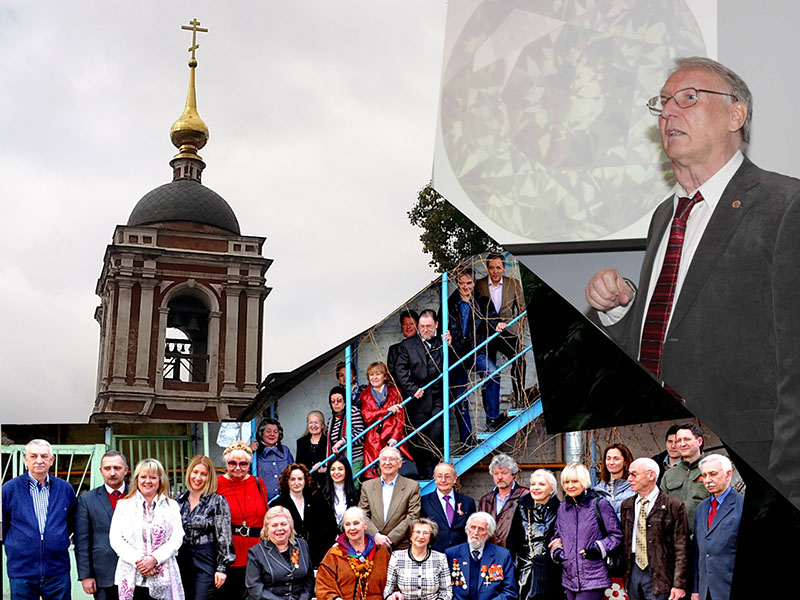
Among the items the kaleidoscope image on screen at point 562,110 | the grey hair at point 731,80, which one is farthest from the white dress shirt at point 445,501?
the grey hair at point 731,80

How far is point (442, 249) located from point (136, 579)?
12.2m

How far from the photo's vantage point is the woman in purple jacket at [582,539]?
5969 millimetres

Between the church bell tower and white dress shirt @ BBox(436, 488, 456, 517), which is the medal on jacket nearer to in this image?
white dress shirt @ BBox(436, 488, 456, 517)

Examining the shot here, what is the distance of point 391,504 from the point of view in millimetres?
7016

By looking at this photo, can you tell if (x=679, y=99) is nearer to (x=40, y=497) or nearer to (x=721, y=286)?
(x=721, y=286)

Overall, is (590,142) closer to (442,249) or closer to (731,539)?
(731,539)

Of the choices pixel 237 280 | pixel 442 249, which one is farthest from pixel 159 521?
pixel 237 280

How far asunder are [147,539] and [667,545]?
9.51ft

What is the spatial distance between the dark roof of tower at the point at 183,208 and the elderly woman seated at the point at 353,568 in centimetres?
2239

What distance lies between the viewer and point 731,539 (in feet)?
17.9

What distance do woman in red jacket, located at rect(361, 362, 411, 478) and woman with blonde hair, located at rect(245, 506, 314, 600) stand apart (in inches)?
82.0

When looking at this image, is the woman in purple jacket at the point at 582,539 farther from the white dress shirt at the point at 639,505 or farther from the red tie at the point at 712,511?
the red tie at the point at 712,511

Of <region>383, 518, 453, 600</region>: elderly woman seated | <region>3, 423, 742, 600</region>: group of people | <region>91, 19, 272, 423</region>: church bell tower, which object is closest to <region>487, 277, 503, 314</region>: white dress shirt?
<region>3, 423, 742, 600</region>: group of people

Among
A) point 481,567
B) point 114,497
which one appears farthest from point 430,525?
point 114,497
